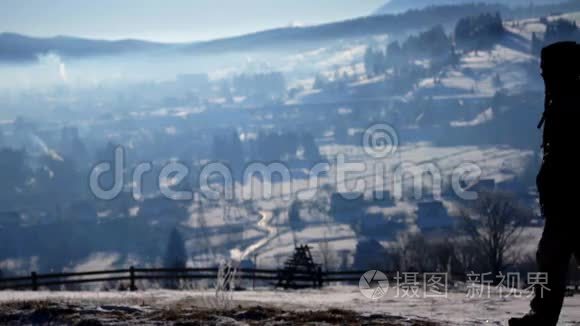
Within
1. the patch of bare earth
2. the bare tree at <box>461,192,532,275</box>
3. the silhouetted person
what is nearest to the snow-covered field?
the patch of bare earth

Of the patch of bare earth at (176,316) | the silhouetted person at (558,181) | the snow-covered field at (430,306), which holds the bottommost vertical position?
the snow-covered field at (430,306)

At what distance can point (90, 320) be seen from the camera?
9.58 metres

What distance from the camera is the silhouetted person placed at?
245 inches

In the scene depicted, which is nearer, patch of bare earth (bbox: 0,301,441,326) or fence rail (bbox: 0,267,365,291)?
patch of bare earth (bbox: 0,301,441,326)

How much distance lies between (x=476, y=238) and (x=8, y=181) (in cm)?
11169

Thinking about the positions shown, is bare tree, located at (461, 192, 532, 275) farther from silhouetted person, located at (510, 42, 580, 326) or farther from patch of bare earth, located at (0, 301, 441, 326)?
silhouetted person, located at (510, 42, 580, 326)

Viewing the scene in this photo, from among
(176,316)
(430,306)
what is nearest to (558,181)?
(176,316)

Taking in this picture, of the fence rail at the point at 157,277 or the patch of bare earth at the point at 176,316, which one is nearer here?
the patch of bare earth at the point at 176,316

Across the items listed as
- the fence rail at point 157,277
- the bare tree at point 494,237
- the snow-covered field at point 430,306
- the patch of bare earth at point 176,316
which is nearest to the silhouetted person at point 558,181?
the patch of bare earth at point 176,316

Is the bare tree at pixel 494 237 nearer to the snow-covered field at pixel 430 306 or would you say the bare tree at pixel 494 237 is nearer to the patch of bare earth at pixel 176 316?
the snow-covered field at pixel 430 306

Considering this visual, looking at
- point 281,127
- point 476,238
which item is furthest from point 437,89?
point 476,238

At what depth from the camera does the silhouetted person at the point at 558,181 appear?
6.22 meters

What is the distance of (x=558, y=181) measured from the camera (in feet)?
20.9

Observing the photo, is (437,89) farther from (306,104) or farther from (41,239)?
(41,239)
